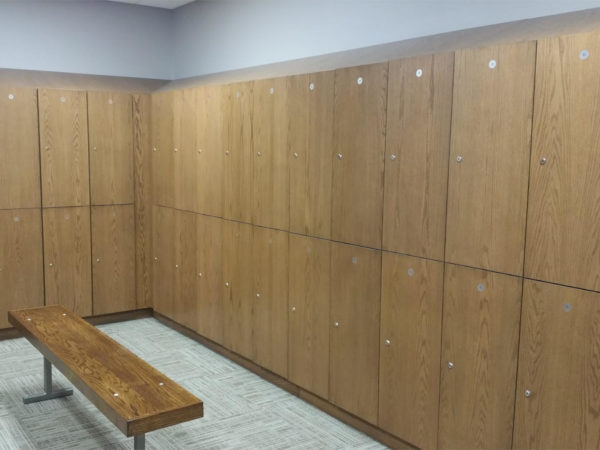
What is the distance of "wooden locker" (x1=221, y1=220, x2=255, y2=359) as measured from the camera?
442cm

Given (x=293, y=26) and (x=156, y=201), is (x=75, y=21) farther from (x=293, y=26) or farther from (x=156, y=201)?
(x=293, y=26)

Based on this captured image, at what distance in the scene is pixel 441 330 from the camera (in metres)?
2.99

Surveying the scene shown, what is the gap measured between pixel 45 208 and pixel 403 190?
346cm

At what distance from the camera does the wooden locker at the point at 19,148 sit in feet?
16.3

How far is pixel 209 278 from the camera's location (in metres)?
4.88

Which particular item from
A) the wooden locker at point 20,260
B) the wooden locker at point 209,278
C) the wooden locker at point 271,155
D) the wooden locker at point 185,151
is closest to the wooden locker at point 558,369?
the wooden locker at point 271,155

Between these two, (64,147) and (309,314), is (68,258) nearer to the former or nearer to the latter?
(64,147)

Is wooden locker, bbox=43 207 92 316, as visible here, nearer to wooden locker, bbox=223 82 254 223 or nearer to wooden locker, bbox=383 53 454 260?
wooden locker, bbox=223 82 254 223

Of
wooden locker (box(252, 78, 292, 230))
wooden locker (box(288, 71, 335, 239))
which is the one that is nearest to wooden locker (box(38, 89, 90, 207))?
wooden locker (box(252, 78, 292, 230))

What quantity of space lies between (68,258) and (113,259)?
1.33 ft

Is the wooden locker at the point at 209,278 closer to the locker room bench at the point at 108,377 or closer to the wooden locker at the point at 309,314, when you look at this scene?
the wooden locker at the point at 309,314

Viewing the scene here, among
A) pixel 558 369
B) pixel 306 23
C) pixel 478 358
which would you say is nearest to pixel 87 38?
pixel 306 23

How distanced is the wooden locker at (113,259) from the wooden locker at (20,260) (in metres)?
0.48

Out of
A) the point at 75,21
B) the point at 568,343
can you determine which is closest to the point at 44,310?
the point at 75,21
